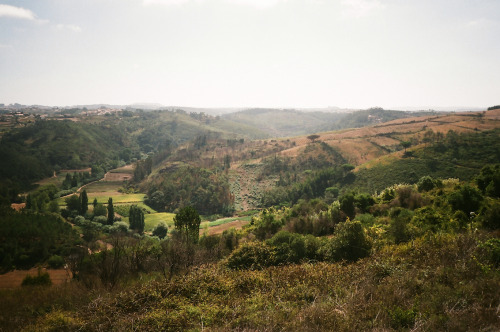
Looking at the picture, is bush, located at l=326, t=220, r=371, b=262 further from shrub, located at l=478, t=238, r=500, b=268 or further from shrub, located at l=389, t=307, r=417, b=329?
shrub, located at l=389, t=307, r=417, b=329

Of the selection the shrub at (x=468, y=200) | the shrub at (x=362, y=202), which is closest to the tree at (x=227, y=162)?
the shrub at (x=362, y=202)

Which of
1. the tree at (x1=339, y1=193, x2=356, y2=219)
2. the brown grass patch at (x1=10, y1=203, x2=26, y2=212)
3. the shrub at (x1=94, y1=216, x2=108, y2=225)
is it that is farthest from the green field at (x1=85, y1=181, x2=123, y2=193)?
the tree at (x1=339, y1=193, x2=356, y2=219)

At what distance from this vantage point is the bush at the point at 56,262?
52.1 m

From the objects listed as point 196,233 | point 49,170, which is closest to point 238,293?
point 196,233

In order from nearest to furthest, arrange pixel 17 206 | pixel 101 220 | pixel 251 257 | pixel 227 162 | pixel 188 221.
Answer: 1. pixel 251 257
2. pixel 188 221
3. pixel 101 220
4. pixel 17 206
5. pixel 227 162

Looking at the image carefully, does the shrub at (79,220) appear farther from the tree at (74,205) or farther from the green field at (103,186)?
the green field at (103,186)

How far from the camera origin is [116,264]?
21.1 metres

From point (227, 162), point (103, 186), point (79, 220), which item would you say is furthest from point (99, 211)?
point (227, 162)

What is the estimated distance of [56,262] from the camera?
172ft

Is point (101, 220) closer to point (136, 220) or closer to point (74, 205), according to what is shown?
point (136, 220)

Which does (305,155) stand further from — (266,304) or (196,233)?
(266,304)

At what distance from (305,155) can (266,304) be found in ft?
421

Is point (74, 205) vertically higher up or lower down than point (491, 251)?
lower down

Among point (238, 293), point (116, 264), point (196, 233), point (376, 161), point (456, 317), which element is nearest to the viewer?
point (456, 317)
